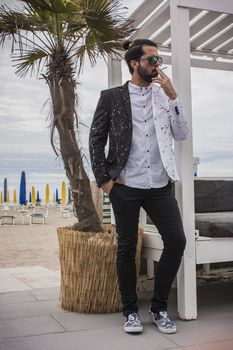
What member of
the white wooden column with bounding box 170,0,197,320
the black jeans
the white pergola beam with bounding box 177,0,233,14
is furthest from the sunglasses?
the black jeans

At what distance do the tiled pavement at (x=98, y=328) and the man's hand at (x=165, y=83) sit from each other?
1.37m

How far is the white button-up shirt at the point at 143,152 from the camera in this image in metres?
2.68

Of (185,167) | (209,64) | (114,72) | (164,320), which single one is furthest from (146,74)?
(209,64)

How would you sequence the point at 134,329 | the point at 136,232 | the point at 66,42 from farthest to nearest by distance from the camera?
the point at 66,42, the point at 136,232, the point at 134,329

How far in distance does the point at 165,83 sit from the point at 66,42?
3.74ft

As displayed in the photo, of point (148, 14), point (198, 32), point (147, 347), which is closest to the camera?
point (147, 347)

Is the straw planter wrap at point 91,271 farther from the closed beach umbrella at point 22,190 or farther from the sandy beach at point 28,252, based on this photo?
the closed beach umbrella at point 22,190

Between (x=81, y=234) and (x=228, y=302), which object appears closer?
(x=81, y=234)

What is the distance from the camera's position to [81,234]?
3104 mm

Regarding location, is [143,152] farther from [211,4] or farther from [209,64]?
[209,64]

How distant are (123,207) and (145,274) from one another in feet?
5.53

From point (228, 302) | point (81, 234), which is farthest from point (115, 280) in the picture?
point (228, 302)

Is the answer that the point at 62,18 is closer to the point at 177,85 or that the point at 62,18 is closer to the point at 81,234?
the point at 177,85

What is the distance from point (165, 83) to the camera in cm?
264
